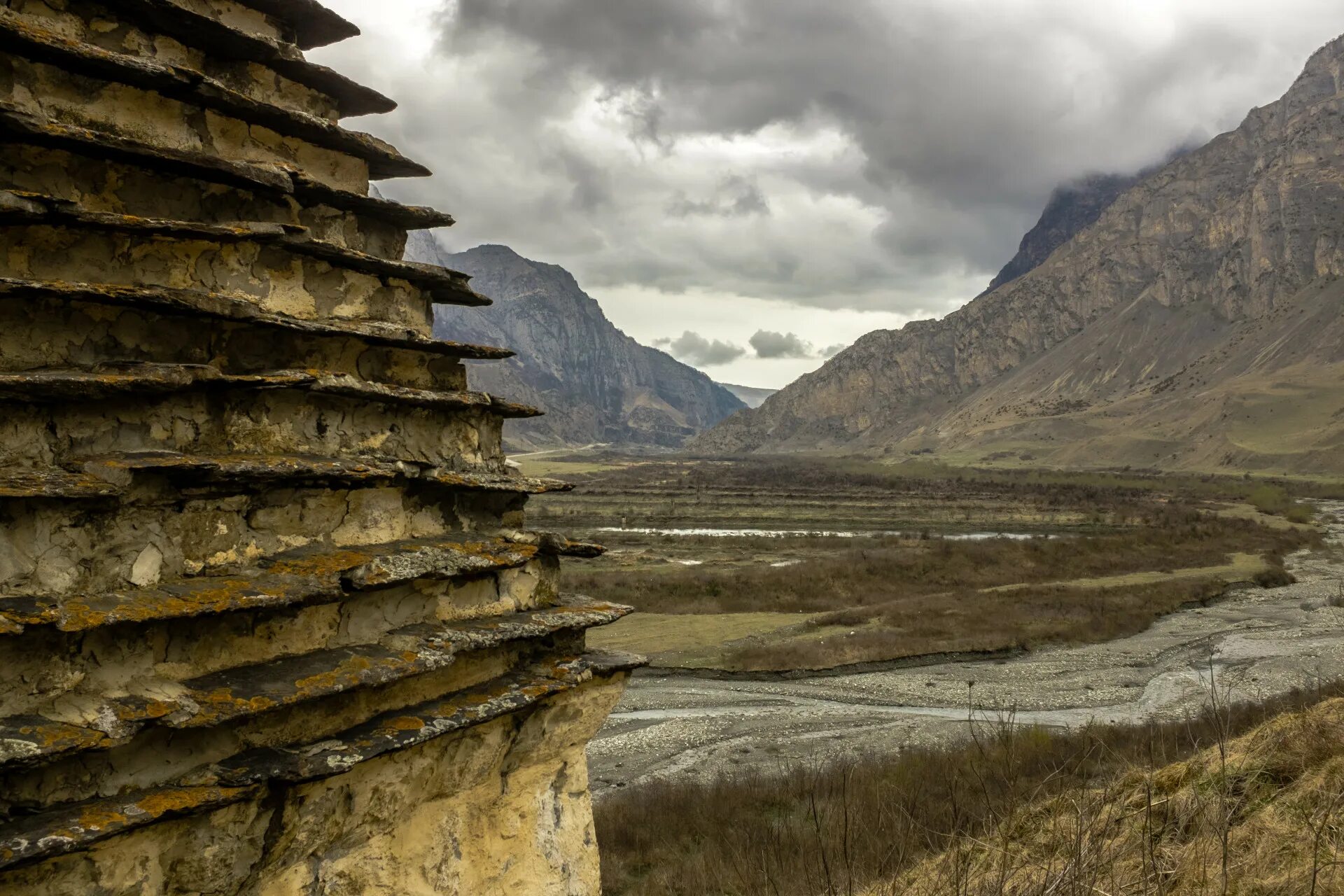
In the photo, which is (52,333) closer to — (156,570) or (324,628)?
(156,570)

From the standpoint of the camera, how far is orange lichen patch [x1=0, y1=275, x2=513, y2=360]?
446 centimetres

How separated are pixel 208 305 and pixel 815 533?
6443 centimetres

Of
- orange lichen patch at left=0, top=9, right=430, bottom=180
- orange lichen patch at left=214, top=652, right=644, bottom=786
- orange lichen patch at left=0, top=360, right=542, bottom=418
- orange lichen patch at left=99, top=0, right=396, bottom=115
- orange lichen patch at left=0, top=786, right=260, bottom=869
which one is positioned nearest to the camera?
orange lichen patch at left=0, top=786, right=260, bottom=869

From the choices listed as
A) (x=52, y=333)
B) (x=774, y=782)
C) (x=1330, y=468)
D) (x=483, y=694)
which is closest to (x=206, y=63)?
(x=52, y=333)

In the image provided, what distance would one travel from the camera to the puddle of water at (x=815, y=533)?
2484 inches

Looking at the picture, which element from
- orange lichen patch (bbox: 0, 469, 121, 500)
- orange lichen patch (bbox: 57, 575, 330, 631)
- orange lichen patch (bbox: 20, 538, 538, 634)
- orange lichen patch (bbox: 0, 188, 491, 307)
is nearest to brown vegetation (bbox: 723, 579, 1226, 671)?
orange lichen patch (bbox: 0, 188, 491, 307)

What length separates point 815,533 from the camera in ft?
222

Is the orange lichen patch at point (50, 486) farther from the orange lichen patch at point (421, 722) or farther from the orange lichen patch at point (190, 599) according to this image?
the orange lichen patch at point (421, 722)

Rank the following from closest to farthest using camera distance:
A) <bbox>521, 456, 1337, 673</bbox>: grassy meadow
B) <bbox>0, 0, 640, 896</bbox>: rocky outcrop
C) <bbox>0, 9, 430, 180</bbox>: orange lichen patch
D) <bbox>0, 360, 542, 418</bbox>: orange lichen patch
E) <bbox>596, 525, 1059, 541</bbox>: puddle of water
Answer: <bbox>0, 0, 640, 896</bbox>: rocky outcrop, <bbox>0, 360, 542, 418</bbox>: orange lichen patch, <bbox>0, 9, 430, 180</bbox>: orange lichen patch, <bbox>521, 456, 1337, 673</bbox>: grassy meadow, <bbox>596, 525, 1059, 541</bbox>: puddle of water

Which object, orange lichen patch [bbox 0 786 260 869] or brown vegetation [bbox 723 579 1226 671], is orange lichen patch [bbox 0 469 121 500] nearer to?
orange lichen patch [bbox 0 786 260 869]

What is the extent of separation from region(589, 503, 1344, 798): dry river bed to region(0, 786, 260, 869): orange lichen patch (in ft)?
53.5

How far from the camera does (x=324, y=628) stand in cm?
508

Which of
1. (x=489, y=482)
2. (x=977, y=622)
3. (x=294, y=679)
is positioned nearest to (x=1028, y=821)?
(x=489, y=482)

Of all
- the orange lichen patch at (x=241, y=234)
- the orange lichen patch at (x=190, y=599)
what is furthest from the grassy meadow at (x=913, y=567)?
the orange lichen patch at (x=190, y=599)
